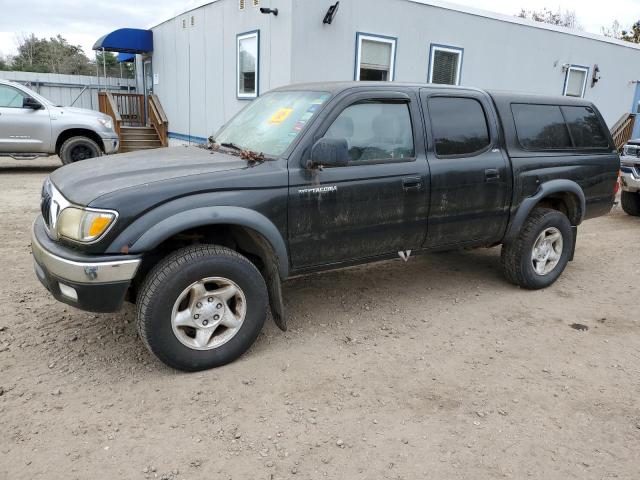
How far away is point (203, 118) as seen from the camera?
41.0ft

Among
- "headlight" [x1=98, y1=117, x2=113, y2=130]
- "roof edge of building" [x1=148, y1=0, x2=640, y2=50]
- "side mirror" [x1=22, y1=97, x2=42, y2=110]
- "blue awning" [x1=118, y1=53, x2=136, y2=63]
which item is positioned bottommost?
"headlight" [x1=98, y1=117, x2=113, y2=130]

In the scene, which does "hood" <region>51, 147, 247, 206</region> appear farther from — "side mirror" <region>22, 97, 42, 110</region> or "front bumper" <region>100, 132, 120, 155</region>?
"side mirror" <region>22, 97, 42, 110</region>

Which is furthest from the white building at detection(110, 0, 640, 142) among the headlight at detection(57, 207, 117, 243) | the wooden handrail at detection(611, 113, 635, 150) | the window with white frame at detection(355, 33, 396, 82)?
the headlight at detection(57, 207, 117, 243)

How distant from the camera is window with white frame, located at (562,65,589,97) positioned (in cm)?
1352

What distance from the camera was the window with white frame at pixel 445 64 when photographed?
1108 cm

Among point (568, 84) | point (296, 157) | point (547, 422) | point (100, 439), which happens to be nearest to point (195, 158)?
point (296, 157)

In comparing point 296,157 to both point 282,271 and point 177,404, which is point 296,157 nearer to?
point 282,271

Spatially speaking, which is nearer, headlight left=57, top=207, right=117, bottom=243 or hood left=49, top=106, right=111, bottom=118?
headlight left=57, top=207, right=117, bottom=243

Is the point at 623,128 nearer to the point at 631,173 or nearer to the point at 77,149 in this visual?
the point at 631,173

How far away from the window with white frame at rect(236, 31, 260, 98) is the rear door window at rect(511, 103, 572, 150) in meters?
6.36

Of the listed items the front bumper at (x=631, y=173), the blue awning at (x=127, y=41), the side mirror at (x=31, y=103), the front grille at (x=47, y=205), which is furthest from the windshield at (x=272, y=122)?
the blue awning at (x=127, y=41)

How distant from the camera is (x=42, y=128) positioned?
34.3 feet

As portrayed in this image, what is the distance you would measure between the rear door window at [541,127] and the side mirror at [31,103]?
9360mm

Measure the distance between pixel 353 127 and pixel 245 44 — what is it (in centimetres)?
755
